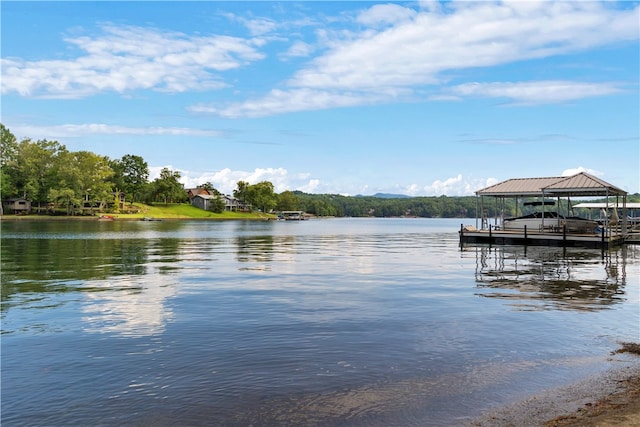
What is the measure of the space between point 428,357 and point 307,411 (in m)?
4.25

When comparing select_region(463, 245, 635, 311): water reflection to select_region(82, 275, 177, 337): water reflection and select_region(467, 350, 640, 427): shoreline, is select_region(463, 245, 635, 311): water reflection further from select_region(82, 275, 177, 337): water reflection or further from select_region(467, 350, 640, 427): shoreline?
select_region(82, 275, 177, 337): water reflection

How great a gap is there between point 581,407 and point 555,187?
150ft

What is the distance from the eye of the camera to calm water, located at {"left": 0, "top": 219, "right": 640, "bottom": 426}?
8.98 metres

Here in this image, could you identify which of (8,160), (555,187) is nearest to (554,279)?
(555,187)

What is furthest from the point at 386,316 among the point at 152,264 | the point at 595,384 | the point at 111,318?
the point at 152,264

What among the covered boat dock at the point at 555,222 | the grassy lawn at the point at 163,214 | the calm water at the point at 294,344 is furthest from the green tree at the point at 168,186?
the calm water at the point at 294,344

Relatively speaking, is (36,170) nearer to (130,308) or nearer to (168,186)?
(168,186)

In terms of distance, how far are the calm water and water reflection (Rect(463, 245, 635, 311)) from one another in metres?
0.22

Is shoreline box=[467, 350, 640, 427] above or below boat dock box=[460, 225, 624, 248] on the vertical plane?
below

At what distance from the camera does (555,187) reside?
49.9m

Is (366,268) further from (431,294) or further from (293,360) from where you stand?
(293,360)

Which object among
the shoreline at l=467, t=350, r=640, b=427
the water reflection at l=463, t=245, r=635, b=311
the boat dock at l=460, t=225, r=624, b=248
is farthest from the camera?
the boat dock at l=460, t=225, r=624, b=248

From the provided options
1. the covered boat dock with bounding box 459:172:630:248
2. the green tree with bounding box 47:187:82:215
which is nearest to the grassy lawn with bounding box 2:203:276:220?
the green tree with bounding box 47:187:82:215

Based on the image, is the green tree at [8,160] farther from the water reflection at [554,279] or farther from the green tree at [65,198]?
the water reflection at [554,279]
